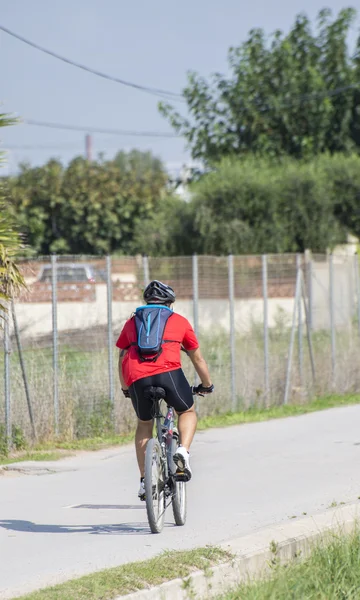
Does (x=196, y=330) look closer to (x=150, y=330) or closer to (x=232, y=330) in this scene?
(x=232, y=330)

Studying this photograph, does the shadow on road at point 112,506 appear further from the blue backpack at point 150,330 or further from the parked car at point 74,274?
the parked car at point 74,274

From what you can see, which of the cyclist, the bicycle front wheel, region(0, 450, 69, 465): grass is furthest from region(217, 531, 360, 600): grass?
region(0, 450, 69, 465): grass

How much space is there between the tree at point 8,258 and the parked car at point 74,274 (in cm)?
216

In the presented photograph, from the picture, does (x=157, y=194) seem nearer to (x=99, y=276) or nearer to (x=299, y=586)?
(x=99, y=276)

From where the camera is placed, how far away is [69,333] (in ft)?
42.7

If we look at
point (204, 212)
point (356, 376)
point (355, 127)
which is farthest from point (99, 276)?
point (355, 127)

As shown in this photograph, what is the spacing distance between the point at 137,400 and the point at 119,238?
35656mm

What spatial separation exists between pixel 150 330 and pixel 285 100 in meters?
31.2

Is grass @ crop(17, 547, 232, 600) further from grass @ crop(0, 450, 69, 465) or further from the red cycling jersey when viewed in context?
grass @ crop(0, 450, 69, 465)

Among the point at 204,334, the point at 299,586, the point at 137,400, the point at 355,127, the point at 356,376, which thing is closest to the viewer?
the point at 299,586

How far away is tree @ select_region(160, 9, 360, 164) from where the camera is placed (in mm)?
37844

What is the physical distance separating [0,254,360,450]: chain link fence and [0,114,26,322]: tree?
1040mm

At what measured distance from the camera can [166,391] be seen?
7859 millimetres

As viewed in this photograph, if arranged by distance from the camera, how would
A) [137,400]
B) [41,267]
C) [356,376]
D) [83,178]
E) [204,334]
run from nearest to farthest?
[137,400]
[41,267]
[204,334]
[356,376]
[83,178]
